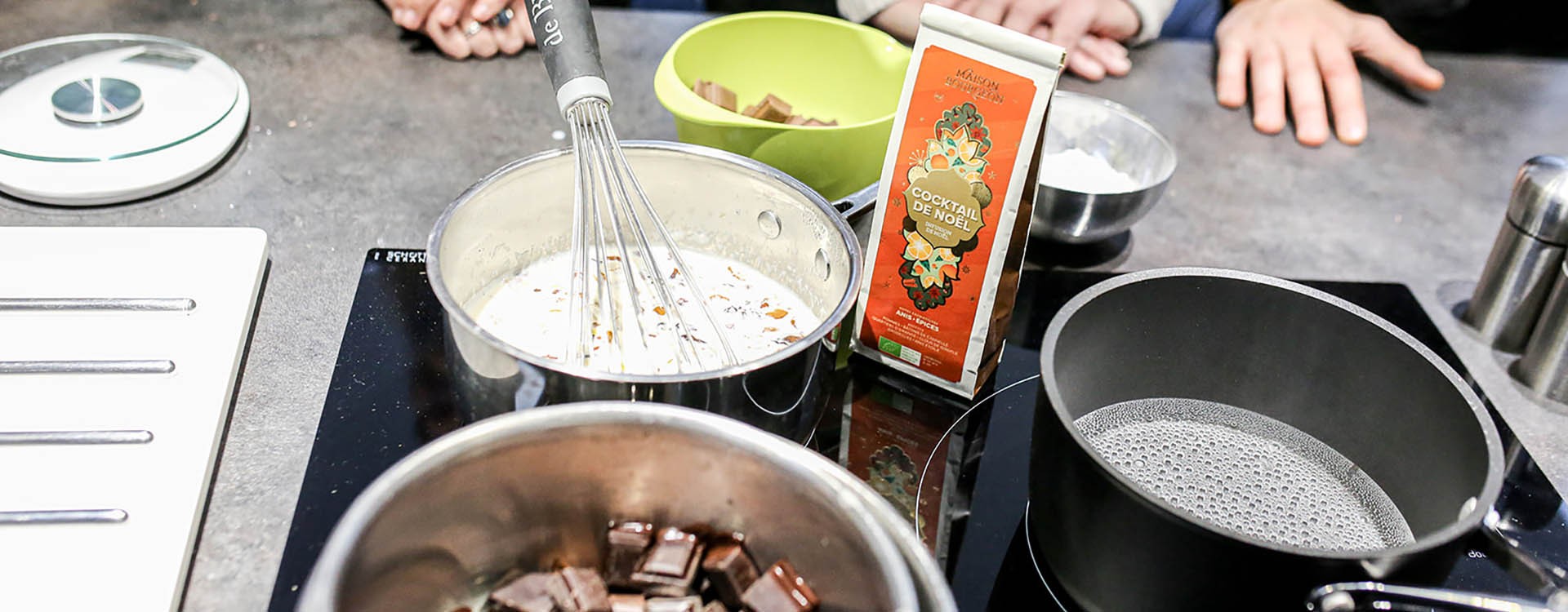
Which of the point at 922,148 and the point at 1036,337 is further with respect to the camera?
the point at 1036,337

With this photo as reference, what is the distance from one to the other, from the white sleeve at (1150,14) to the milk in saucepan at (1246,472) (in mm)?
652

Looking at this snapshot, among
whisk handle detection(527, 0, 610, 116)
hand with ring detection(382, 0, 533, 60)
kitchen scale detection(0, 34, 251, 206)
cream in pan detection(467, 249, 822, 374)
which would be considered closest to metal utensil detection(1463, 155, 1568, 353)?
cream in pan detection(467, 249, 822, 374)

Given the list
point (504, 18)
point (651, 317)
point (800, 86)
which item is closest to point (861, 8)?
point (800, 86)

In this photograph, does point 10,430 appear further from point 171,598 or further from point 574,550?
point 574,550

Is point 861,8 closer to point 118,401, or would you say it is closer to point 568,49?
point 568,49

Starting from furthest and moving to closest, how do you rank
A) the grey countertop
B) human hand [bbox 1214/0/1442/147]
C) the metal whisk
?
1. human hand [bbox 1214/0/1442/147]
2. the grey countertop
3. the metal whisk

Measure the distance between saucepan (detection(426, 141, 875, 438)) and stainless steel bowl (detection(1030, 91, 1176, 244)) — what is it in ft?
0.56

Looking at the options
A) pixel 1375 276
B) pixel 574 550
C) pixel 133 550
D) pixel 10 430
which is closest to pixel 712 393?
pixel 574 550

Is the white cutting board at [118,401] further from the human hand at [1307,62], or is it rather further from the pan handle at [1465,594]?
the human hand at [1307,62]

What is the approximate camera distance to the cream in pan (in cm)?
68

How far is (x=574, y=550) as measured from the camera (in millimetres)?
564

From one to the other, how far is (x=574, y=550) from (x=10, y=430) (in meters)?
0.38

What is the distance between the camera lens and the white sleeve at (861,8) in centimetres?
116

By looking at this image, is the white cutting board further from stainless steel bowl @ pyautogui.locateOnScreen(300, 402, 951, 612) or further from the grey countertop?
stainless steel bowl @ pyautogui.locateOnScreen(300, 402, 951, 612)
